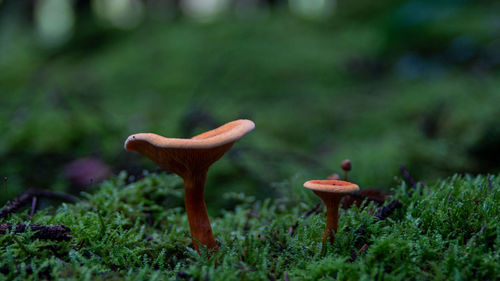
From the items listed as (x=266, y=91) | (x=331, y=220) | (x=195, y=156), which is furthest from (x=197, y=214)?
(x=266, y=91)

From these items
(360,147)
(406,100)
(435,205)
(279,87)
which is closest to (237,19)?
(279,87)

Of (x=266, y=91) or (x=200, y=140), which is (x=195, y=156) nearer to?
(x=200, y=140)

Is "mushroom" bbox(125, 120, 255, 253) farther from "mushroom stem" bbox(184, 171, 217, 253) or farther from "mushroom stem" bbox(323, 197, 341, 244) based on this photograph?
"mushroom stem" bbox(323, 197, 341, 244)

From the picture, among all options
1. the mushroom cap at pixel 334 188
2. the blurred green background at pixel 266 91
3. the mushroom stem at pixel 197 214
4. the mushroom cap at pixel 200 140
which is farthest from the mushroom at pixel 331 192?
the blurred green background at pixel 266 91

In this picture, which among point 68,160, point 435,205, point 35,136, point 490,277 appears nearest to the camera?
point 490,277

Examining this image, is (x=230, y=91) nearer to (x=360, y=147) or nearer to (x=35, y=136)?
(x=360, y=147)

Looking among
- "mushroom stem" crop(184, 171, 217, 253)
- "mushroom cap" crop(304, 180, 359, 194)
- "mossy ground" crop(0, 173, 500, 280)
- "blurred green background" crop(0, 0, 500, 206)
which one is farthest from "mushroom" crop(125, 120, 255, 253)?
"blurred green background" crop(0, 0, 500, 206)

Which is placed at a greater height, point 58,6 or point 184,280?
point 58,6
